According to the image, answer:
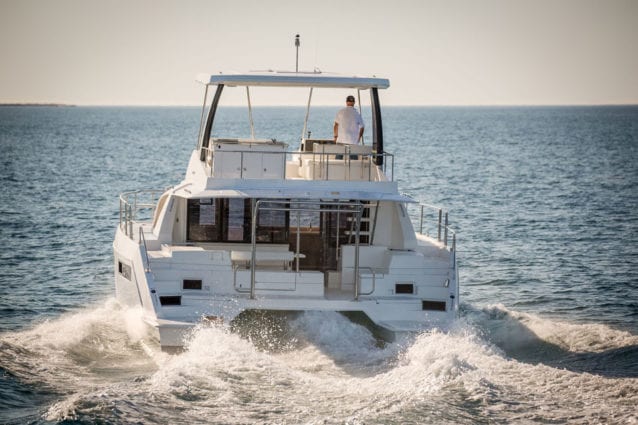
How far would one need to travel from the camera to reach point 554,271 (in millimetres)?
25625

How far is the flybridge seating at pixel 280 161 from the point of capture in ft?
56.7

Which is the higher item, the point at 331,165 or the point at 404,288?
the point at 331,165

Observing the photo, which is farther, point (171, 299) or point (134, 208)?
point (134, 208)

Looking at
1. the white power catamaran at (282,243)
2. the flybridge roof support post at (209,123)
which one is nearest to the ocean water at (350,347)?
the white power catamaran at (282,243)

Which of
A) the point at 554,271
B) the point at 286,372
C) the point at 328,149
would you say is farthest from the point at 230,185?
the point at 554,271

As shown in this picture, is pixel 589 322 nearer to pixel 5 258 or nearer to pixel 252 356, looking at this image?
pixel 252 356

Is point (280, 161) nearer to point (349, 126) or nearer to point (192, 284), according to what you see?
point (349, 126)

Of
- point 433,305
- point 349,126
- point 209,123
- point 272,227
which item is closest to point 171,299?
point 272,227

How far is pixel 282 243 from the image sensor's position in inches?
687

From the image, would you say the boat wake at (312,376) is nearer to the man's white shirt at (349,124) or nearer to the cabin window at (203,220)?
the cabin window at (203,220)

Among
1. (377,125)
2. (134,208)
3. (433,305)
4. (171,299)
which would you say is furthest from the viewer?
(134,208)

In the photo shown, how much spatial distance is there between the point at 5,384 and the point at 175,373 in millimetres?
2352

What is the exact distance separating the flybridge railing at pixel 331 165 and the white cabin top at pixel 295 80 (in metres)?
1.10

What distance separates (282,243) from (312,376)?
340cm
